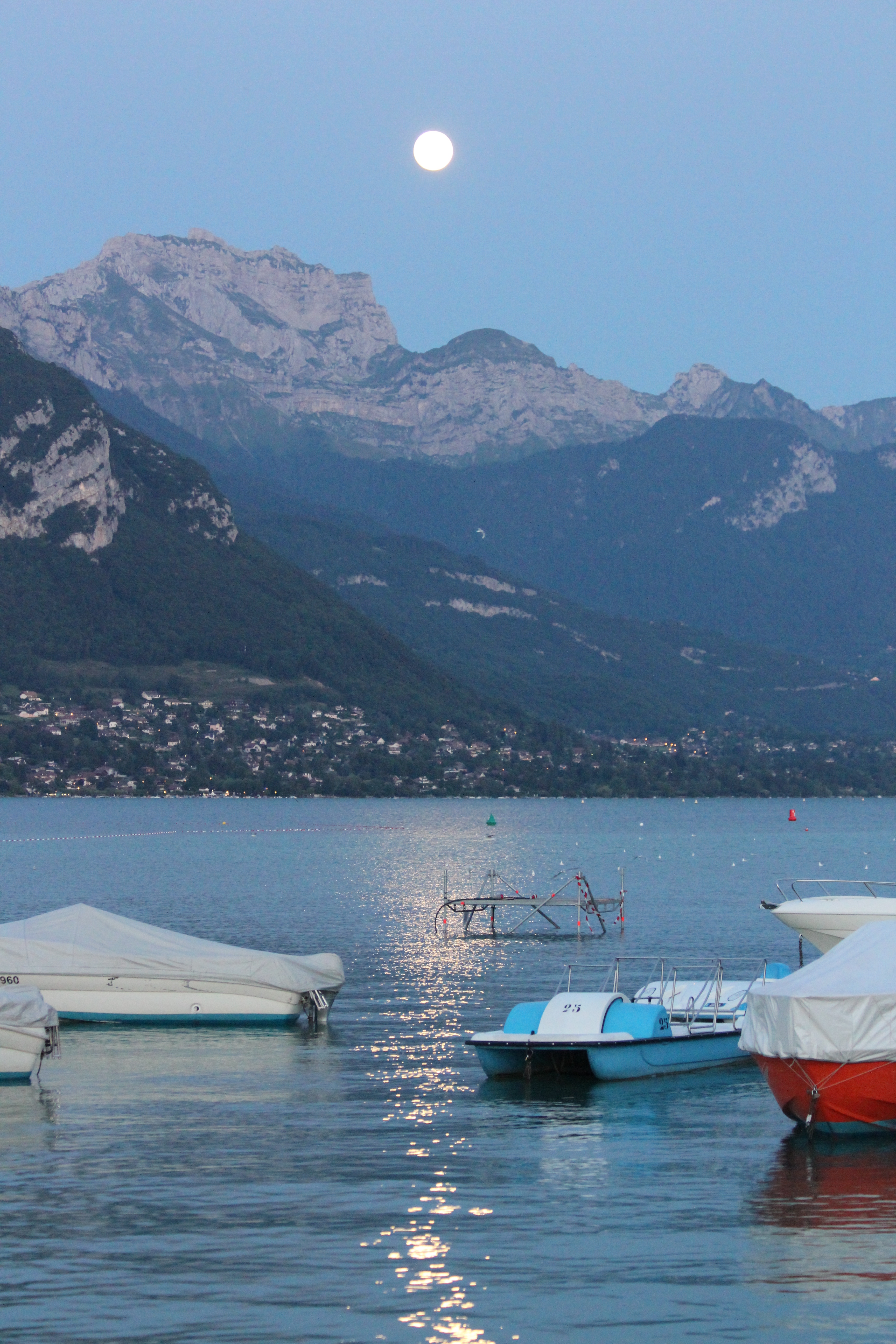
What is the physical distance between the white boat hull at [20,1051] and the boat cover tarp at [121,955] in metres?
10.1

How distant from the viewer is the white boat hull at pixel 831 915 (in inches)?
2219

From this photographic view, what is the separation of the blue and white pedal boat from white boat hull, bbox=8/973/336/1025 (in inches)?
378

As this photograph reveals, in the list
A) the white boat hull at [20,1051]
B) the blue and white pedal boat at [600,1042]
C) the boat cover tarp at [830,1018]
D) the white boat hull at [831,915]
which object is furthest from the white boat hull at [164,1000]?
the boat cover tarp at [830,1018]

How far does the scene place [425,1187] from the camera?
28.3m

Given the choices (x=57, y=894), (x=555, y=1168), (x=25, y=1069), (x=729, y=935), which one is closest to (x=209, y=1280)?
(x=555, y=1168)

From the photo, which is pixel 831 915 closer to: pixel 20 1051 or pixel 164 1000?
pixel 164 1000

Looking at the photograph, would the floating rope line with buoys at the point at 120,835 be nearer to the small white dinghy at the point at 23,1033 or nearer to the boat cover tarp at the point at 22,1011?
the small white dinghy at the point at 23,1033

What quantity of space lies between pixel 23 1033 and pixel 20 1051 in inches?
18.1

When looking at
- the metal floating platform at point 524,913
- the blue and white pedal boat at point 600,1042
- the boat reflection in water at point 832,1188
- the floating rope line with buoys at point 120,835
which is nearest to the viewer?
the boat reflection in water at point 832,1188

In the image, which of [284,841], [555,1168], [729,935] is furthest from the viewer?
[284,841]

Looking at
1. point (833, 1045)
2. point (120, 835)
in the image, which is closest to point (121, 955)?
point (833, 1045)

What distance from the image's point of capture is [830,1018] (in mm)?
31219

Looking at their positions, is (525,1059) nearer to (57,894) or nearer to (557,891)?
(557,891)

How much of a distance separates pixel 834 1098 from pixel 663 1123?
4.41 metres
